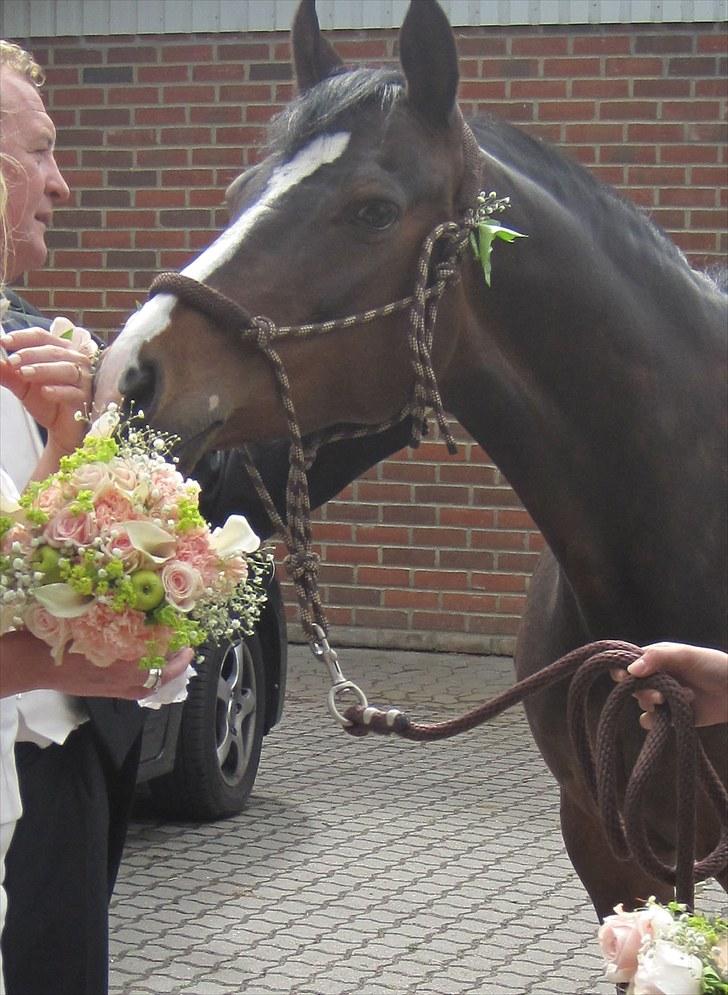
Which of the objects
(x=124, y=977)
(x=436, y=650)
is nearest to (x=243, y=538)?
(x=124, y=977)

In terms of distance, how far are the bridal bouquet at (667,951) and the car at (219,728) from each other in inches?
130

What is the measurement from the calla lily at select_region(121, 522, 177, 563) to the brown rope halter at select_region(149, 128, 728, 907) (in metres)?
0.62

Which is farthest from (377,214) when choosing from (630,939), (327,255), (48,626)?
(630,939)

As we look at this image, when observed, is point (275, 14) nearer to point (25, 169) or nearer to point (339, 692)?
point (25, 169)

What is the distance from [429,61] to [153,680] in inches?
47.3

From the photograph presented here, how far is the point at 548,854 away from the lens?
17.1 feet

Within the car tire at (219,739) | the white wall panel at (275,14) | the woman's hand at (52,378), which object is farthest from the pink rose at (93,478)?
the white wall panel at (275,14)

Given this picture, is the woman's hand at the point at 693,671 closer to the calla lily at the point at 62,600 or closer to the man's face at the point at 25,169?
the calla lily at the point at 62,600

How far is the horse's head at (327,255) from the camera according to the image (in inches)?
91.4

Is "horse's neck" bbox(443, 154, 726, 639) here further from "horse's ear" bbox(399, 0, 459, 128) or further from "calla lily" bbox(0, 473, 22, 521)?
"calla lily" bbox(0, 473, 22, 521)

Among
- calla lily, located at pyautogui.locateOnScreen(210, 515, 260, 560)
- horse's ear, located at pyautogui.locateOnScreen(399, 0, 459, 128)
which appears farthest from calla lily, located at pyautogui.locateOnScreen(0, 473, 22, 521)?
horse's ear, located at pyautogui.locateOnScreen(399, 0, 459, 128)

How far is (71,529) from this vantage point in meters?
1.74

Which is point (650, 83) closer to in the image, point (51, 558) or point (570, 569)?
point (570, 569)

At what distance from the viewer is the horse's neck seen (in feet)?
8.37
